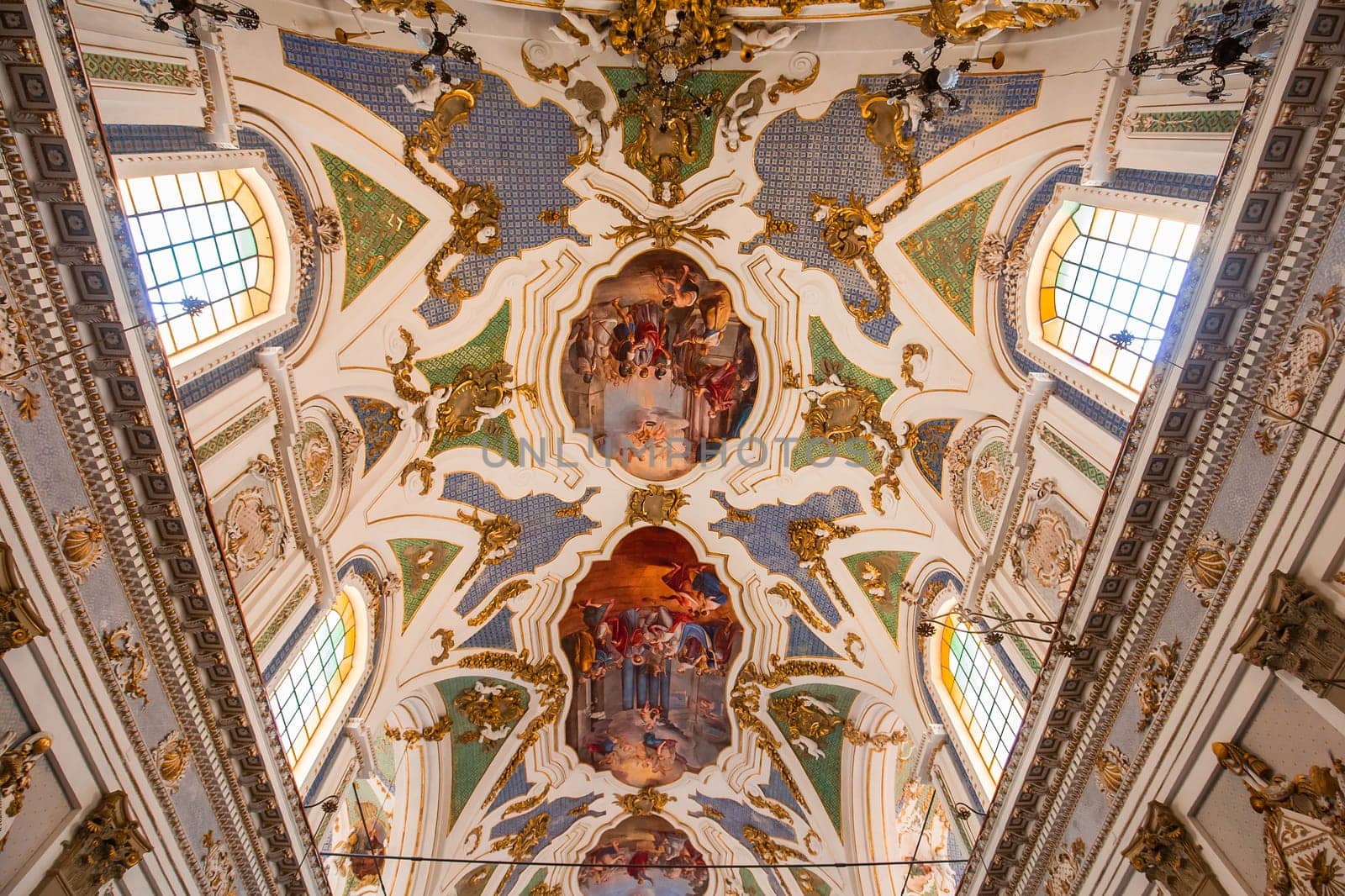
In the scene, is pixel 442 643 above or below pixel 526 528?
below

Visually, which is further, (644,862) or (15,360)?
(644,862)

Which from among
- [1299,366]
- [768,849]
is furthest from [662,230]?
[768,849]

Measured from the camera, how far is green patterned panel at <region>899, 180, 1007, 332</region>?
36.6 ft

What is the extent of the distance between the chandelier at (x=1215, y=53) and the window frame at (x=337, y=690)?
1284cm

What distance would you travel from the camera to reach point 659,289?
13773 millimetres

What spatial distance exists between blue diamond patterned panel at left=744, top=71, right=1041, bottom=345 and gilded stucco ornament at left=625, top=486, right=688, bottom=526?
17.9 ft

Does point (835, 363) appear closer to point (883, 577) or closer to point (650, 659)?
point (883, 577)

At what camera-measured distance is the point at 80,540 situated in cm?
718

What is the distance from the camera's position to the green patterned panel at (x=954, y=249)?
36.6 ft

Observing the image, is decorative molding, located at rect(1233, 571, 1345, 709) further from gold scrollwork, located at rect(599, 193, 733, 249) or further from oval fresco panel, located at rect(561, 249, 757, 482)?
gold scrollwork, located at rect(599, 193, 733, 249)

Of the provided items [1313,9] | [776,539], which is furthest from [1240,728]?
[776,539]

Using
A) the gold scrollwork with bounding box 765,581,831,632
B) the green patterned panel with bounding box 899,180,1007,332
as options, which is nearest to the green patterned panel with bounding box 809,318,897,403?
the green patterned panel with bounding box 899,180,1007,332

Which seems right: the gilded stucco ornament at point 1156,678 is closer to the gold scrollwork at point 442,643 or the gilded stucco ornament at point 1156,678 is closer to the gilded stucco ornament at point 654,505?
the gilded stucco ornament at point 654,505

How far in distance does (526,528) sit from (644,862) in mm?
12340
